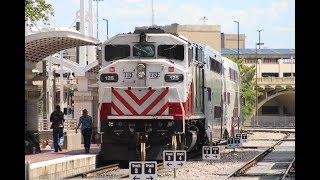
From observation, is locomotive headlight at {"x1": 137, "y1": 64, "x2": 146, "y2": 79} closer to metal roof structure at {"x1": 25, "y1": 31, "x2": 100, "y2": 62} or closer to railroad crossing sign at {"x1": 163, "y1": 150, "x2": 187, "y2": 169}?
metal roof structure at {"x1": 25, "y1": 31, "x2": 100, "y2": 62}

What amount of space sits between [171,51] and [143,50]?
0.80 metres

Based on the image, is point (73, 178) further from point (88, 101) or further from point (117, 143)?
point (88, 101)

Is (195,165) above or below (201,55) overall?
below

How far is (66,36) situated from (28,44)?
1250mm

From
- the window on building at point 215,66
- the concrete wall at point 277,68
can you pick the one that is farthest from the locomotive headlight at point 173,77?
the concrete wall at point 277,68

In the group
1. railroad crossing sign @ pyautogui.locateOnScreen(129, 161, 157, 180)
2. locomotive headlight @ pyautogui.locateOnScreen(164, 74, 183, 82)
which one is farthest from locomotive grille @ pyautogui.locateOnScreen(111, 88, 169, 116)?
railroad crossing sign @ pyautogui.locateOnScreen(129, 161, 157, 180)

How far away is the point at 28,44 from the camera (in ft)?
91.8

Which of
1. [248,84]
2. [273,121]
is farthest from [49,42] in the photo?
[273,121]

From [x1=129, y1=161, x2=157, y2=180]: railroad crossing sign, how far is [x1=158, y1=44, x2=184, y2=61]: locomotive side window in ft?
26.0

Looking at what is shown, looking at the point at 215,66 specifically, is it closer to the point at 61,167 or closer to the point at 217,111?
the point at 217,111

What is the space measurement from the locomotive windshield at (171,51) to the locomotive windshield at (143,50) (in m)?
0.23

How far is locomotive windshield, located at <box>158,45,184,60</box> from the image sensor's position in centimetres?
2633

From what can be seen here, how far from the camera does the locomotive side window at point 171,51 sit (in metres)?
26.3
